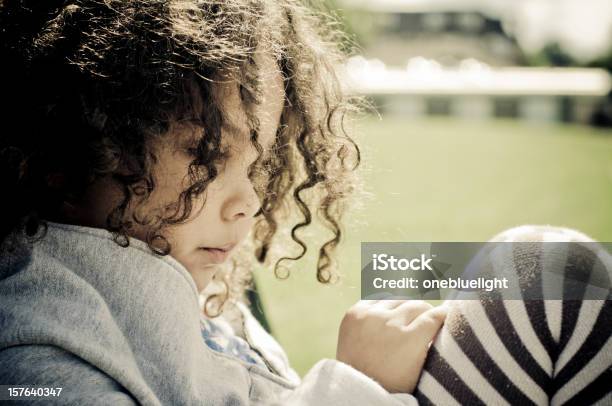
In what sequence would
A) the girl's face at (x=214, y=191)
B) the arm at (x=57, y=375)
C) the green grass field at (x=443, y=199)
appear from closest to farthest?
the arm at (x=57, y=375) → the girl's face at (x=214, y=191) → the green grass field at (x=443, y=199)

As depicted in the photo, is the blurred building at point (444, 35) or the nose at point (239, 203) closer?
the nose at point (239, 203)

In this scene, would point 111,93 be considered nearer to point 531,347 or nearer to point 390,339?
point 390,339

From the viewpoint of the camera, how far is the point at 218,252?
1039 mm

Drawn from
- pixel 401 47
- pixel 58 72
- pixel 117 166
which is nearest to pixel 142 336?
pixel 117 166

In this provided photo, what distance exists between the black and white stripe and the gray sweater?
0.08 metres

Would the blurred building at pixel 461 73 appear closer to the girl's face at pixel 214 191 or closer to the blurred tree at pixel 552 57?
the blurred tree at pixel 552 57

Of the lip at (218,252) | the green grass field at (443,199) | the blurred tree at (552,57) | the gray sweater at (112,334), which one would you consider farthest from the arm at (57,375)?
the blurred tree at (552,57)

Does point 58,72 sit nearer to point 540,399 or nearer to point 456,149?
point 540,399

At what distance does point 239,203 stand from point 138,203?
0.17m

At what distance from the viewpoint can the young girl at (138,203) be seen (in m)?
0.79

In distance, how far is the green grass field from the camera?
2.48 metres

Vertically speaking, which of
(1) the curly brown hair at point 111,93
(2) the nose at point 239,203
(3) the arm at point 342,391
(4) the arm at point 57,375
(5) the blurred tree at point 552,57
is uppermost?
(5) the blurred tree at point 552,57

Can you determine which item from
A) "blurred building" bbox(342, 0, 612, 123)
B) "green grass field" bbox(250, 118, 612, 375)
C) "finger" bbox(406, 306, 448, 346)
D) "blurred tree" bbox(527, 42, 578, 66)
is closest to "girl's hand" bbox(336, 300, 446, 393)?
"finger" bbox(406, 306, 448, 346)

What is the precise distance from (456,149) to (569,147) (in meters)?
2.87
